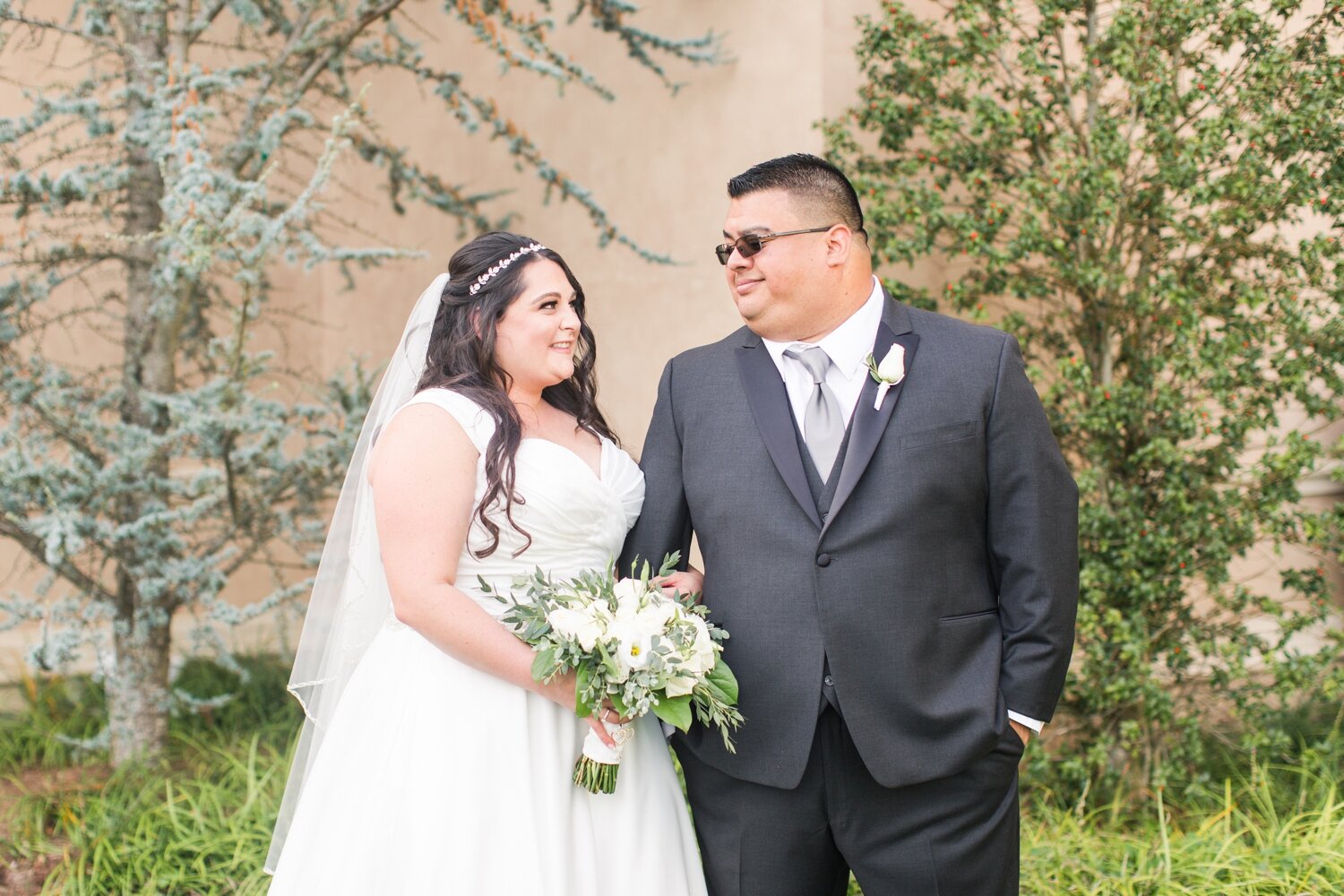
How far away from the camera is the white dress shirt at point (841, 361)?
272 cm

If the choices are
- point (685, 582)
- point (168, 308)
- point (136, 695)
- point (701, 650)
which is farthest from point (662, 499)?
point (136, 695)

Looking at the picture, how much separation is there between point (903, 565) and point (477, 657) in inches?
39.6

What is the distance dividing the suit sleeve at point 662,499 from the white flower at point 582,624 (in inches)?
15.3

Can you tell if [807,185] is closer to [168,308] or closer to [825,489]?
[825,489]

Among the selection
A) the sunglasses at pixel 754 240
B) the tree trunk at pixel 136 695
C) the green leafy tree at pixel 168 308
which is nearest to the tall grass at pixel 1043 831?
the tree trunk at pixel 136 695

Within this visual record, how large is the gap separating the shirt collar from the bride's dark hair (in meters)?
0.56

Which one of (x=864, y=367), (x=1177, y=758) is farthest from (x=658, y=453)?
(x=1177, y=758)

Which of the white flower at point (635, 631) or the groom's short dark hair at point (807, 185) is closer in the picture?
the white flower at point (635, 631)

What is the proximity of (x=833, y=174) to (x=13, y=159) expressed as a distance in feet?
12.4

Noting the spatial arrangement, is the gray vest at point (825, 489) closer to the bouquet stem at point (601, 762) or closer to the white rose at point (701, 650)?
the white rose at point (701, 650)

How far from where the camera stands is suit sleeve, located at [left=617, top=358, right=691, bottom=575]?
284 cm

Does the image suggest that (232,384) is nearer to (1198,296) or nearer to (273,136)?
(273,136)

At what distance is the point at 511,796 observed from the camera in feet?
8.55

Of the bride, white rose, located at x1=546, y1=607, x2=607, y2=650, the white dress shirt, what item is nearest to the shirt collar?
the white dress shirt
